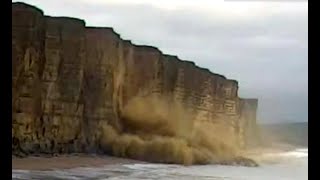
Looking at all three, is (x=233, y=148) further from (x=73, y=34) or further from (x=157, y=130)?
(x=73, y=34)

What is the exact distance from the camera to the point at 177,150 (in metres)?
16.8

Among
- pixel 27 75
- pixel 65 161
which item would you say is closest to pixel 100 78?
pixel 27 75

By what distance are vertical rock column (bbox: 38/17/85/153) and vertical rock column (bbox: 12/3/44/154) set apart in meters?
0.20

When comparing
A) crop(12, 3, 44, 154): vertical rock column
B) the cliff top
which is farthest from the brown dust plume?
crop(12, 3, 44, 154): vertical rock column

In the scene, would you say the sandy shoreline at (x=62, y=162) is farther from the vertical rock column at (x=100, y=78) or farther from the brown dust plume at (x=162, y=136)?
the brown dust plume at (x=162, y=136)

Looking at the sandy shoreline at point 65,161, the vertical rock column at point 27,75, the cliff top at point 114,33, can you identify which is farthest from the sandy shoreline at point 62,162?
the cliff top at point 114,33

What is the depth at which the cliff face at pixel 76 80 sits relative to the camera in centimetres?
1282

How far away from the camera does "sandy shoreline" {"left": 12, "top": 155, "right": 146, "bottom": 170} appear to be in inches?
428

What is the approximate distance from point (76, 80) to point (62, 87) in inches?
19.3

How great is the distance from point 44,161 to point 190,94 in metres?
7.35

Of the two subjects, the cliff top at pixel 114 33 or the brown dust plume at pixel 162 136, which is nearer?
the cliff top at pixel 114 33

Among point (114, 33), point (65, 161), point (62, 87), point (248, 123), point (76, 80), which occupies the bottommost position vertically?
point (65, 161)

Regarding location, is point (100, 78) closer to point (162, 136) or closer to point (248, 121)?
point (162, 136)

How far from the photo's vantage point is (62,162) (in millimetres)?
12031
